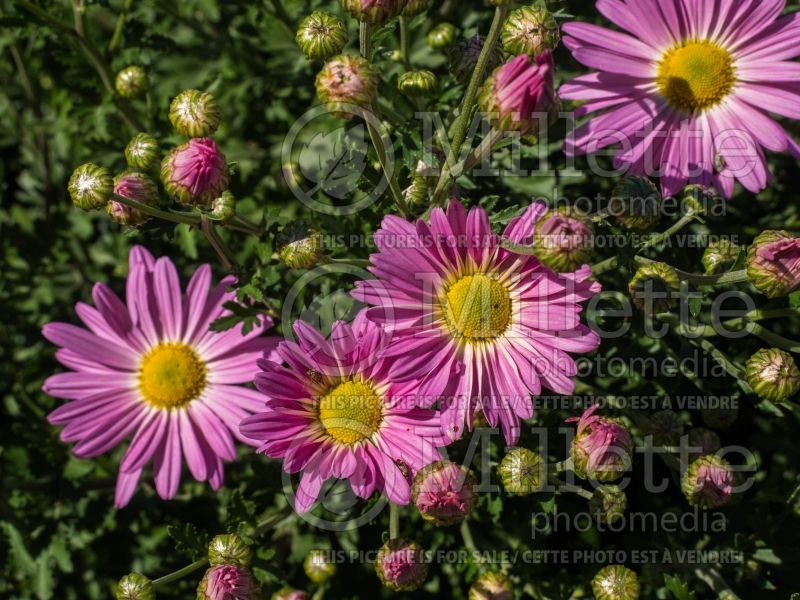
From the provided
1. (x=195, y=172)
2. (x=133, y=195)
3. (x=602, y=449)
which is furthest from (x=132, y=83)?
(x=602, y=449)

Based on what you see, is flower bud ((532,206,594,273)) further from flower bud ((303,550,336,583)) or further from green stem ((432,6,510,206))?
flower bud ((303,550,336,583))

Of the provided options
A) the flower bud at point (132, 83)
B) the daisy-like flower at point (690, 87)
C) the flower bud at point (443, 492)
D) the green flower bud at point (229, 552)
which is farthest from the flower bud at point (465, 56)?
the green flower bud at point (229, 552)

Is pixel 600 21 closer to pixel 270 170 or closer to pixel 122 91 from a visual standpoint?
pixel 270 170

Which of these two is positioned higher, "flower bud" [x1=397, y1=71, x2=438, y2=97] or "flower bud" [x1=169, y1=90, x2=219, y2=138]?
"flower bud" [x1=397, y1=71, x2=438, y2=97]

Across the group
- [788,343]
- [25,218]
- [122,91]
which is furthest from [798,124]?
[25,218]

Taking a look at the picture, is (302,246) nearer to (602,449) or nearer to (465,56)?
(465,56)

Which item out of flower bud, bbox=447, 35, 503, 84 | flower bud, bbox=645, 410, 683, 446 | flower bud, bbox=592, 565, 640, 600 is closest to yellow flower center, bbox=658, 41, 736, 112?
flower bud, bbox=447, 35, 503, 84

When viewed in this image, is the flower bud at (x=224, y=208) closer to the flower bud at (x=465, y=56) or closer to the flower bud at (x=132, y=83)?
the flower bud at (x=465, y=56)
